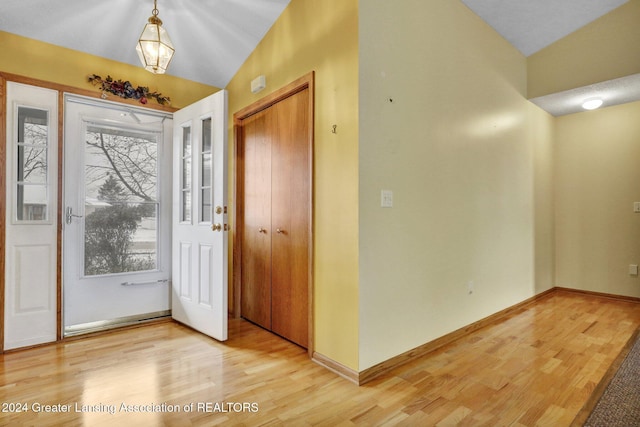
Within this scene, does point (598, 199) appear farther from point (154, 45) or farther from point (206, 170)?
point (154, 45)

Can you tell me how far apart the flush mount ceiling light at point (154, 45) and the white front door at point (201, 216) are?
0.65m

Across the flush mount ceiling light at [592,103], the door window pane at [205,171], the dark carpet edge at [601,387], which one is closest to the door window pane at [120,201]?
the door window pane at [205,171]

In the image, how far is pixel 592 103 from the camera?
4.09 m

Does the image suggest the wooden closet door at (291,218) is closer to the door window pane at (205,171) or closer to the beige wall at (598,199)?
the door window pane at (205,171)

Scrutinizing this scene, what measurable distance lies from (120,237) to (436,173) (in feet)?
9.54

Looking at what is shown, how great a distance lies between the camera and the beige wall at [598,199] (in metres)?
4.23

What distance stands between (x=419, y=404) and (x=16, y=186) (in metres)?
3.32

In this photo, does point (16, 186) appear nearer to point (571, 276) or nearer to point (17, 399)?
point (17, 399)

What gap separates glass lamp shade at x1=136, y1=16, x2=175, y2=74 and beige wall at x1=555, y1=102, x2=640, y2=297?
5004mm

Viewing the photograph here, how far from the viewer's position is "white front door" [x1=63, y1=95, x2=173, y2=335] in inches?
118

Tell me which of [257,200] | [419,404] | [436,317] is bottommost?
[419,404]

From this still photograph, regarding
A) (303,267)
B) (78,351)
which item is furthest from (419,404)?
(78,351)

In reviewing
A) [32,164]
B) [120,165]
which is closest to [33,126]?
[32,164]

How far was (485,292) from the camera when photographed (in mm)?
3275
